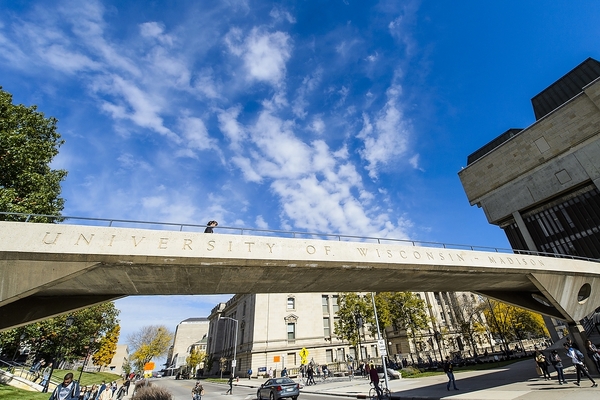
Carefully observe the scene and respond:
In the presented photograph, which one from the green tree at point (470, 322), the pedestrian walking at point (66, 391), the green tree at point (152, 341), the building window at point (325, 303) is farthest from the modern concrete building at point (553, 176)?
the green tree at point (152, 341)

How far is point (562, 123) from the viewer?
1574 inches

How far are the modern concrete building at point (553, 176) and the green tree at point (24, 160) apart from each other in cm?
5375

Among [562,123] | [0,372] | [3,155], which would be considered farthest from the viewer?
[562,123]

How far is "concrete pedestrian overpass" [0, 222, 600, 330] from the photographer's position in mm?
8609

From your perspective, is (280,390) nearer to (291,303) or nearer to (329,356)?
(291,303)

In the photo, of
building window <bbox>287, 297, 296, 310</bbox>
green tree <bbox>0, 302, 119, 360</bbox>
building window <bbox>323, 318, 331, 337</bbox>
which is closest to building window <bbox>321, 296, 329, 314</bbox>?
building window <bbox>323, 318, 331, 337</bbox>

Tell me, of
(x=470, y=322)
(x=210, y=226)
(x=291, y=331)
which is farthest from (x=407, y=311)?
(x=210, y=226)

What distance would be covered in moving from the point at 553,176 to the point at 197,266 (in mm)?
49631

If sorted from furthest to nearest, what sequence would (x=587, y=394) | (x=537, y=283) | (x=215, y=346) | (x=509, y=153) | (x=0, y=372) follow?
(x=215, y=346)
(x=509, y=153)
(x=0, y=372)
(x=537, y=283)
(x=587, y=394)

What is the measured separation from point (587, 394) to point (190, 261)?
634 inches

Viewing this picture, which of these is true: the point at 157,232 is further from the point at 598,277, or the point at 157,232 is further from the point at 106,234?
the point at 598,277

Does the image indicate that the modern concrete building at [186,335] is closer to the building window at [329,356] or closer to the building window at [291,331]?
the building window at [291,331]

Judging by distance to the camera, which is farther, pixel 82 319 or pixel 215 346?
pixel 215 346

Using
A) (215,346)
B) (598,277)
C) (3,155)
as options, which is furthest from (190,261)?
(215,346)
